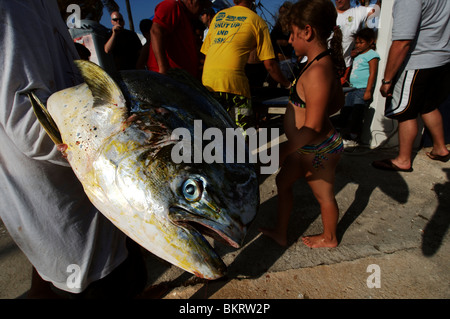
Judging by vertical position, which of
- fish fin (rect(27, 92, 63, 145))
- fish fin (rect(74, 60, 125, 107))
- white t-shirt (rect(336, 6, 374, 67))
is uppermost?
fish fin (rect(74, 60, 125, 107))

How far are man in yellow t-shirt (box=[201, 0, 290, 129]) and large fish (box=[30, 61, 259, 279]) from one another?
189 cm

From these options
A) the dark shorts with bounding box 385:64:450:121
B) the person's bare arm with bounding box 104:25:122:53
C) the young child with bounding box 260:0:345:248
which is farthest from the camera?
the person's bare arm with bounding box 104:25:122:53

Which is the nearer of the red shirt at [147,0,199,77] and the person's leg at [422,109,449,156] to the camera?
the red shirt at [147,0,199,77]

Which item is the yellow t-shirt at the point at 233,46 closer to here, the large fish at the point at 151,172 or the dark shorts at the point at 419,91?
the dark shorts at the point at 419,91

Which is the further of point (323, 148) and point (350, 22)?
point (350, 22)

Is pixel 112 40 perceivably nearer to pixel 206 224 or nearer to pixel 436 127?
pixel 206 224

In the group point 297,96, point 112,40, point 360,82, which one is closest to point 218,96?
point 297,96

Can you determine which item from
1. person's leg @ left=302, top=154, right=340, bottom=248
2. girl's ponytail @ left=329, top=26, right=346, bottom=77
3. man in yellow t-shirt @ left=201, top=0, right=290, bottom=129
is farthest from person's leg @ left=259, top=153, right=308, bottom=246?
man in yellow t-shirt @ left=201, top=0, right=290, bottom=129

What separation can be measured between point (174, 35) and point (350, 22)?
3.29 m

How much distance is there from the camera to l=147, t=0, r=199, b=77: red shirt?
2406mm

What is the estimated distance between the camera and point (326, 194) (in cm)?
182

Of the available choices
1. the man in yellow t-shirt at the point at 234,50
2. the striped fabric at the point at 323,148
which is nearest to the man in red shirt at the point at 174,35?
the man in yellow t-shirt at the point at 234,50

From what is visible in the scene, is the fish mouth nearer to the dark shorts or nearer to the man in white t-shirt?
the dark shorts

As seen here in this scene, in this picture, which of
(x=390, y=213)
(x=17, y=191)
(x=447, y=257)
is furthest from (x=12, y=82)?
(x=390, y=213)
